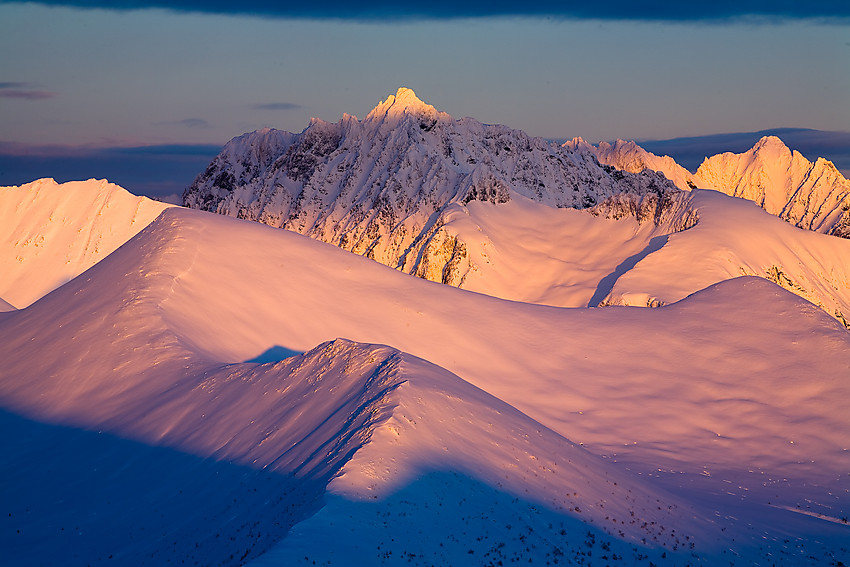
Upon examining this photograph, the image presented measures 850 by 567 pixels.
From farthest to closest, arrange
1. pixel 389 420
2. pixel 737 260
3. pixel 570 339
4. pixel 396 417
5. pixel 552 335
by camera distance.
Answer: pixel 737 260 → pixel 552 335 → pixel 570 339 → pixel 396 417 → pixel 389 420

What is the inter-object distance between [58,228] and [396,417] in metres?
93.7

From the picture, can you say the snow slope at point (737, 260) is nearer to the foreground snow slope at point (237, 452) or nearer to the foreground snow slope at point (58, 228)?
the foreground snow slope at point (58, 228)

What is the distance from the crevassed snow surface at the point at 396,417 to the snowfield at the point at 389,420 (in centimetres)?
12

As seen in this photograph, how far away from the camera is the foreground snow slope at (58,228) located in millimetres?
103188

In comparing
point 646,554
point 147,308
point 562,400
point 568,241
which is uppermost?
point 646,554

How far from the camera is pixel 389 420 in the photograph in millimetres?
25984

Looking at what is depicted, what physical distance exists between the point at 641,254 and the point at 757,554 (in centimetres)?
14424

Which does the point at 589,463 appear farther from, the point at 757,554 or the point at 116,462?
the point at 116,462

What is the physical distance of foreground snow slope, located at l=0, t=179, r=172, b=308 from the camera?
103 meters

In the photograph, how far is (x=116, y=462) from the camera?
32.6 meters

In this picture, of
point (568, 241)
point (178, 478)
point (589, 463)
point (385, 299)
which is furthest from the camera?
point (568, 241)

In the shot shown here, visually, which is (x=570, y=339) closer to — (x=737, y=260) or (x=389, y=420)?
(x=389, y=420)

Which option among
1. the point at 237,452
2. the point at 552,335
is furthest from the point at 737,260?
the point at 237,452

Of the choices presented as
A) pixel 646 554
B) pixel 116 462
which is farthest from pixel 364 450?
pixel 116 462
